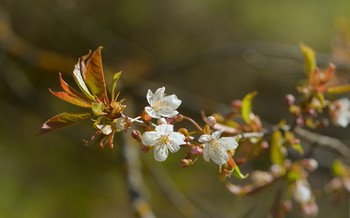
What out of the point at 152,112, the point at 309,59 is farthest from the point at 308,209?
the point at 152,112

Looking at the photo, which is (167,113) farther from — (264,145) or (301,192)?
(301,192)

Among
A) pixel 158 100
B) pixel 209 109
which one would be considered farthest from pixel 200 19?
pixel 158 100

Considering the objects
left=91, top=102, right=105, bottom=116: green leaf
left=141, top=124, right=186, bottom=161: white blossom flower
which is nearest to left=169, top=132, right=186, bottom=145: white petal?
left=141, top=124, right=186, bottom=161: white blossom flower

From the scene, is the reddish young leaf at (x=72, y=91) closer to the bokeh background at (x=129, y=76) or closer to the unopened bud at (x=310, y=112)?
the unopened bud at (x=310, y=112)

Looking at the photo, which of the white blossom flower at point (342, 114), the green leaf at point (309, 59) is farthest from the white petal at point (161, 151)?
the white blossom flower at point (342, 114)

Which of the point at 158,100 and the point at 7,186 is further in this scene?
the point at 7,186

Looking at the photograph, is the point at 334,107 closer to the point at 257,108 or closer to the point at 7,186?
the point at 7,186

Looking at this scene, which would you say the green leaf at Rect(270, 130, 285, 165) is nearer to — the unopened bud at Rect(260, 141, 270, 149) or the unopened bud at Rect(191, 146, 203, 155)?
the unopened bud at Rect(260, 141, 270, 149)
